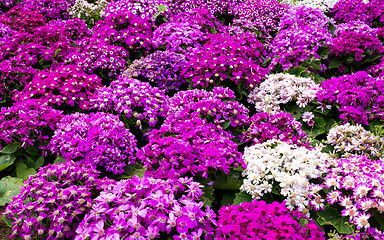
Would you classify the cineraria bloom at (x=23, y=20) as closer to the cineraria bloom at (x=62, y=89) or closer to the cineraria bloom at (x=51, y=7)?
the cineraria bloom at (x=51, y=7)

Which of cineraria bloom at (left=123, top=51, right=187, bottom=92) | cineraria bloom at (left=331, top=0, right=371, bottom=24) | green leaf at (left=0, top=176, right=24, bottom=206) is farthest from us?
cineraria bloom at (left=331, top=0, right=371, bottom=24)

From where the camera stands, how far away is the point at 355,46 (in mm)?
5387

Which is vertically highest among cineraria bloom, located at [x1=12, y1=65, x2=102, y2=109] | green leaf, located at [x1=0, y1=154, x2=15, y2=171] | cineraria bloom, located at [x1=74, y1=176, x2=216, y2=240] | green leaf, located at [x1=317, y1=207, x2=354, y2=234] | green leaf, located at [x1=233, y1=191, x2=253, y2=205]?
cineraria bloom, located at [x1=12, y1=65, x2=102, y2=109]

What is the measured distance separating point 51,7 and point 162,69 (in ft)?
15.1

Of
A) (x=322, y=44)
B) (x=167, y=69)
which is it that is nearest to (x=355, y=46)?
(x=322, y=44)

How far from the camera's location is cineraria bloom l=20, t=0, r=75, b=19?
7430 mm

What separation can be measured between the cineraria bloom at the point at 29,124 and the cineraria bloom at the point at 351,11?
692 centimetres

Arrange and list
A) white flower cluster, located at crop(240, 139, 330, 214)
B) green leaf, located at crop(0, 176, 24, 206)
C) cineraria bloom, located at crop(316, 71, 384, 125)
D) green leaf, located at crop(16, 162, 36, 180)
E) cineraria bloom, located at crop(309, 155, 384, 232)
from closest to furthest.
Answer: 1. cineraria bloom, located at crop(309, 155, 384, 232)
2. white flower cluster, located at crop(240, 139, 330, 214)
3. green leaf, located at crop(0, 176, 24, 206)
4. green leaf, located at crop(16, 162, 36, 180)
5. cineraria bloom, located at crop(316, 71, 384, 125)

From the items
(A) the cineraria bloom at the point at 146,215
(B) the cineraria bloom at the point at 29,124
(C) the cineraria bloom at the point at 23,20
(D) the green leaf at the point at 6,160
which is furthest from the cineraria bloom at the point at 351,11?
(D) the green leaf at the point at 6,160

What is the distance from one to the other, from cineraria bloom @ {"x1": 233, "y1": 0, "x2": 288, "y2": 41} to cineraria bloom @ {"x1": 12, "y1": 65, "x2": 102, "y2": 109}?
371cm

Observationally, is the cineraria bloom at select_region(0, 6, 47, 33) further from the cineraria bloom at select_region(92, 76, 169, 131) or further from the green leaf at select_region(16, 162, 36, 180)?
the green leaf at select_region(16, 162, 36, 180)

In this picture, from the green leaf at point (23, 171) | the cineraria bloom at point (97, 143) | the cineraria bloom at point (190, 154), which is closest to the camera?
the cineraria bloom at point (190, 154)

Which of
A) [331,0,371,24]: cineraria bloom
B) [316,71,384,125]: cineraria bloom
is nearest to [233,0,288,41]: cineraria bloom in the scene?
[331,0,371,24]: cineraria bloom

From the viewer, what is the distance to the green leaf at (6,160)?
12.1ft
